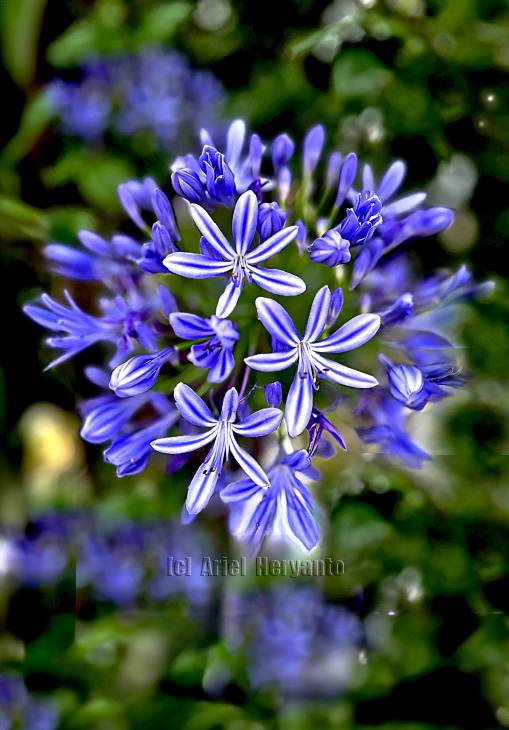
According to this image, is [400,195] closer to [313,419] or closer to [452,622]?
[313,419]

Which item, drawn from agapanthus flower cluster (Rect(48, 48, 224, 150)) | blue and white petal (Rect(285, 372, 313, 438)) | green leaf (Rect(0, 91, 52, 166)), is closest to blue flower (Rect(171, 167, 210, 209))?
blue and white petal (Rect(285, 372, 313, 438))

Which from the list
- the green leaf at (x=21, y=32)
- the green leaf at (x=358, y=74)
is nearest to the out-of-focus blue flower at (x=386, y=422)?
the green leaf at (x=358, y=74)

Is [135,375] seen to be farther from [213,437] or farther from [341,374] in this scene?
[341,374]

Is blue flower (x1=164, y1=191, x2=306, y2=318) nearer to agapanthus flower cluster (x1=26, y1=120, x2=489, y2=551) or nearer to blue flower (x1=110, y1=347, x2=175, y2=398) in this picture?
agapanthus flower cluster (x1=26, y1=120, x2=489, y2=551)

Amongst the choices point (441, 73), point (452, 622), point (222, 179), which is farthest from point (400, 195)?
point (452, 622)

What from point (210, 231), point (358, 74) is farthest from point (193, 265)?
point (358, 74)

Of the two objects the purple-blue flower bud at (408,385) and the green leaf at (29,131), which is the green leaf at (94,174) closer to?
the green leaf at (29,131)

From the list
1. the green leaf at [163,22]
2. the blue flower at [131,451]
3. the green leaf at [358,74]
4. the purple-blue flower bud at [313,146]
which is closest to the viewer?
the blue flower at [131,451]
